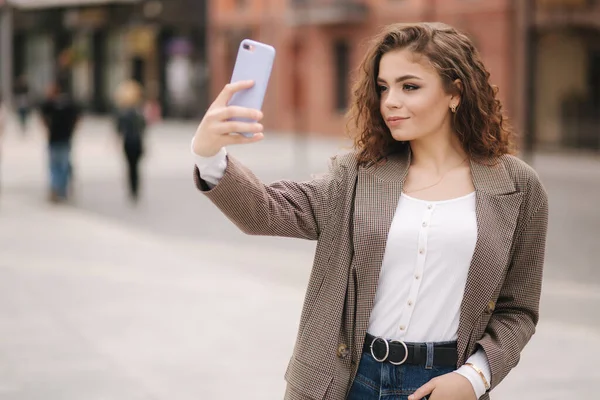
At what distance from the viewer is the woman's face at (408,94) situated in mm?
2766

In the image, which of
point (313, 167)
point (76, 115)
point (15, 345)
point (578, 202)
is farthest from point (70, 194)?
point (15, 345)

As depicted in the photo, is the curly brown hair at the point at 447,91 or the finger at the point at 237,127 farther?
the curly brown hair at the point at 447,91

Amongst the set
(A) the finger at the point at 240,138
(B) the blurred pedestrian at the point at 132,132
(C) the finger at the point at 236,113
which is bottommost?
(B) the blurred pedestrian at the point at 132,132

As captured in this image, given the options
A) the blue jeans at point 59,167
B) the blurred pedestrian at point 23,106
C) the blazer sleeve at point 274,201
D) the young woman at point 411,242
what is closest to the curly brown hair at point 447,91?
the young woman at point 411,242

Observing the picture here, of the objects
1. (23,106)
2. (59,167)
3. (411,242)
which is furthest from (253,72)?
(23,106)

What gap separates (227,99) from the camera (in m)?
2.43

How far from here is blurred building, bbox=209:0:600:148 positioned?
26.9 meters

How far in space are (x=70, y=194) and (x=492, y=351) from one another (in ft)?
53.5

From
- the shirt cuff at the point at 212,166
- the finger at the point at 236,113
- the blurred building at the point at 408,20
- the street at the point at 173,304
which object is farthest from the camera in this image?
the blurred building at the point at 408,20

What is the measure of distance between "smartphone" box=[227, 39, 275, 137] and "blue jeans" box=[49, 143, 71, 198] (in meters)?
15.4

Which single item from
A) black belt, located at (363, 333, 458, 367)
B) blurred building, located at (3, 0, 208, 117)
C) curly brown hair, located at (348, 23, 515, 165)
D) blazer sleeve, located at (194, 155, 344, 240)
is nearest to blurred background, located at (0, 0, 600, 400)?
blurred building, located at (3, 0, 208, 117)

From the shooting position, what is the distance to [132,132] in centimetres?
1703

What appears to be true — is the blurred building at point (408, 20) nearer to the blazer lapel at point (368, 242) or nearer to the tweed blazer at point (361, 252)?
the tweed blazer at point (361, 252)

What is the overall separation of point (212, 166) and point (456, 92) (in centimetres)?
76
